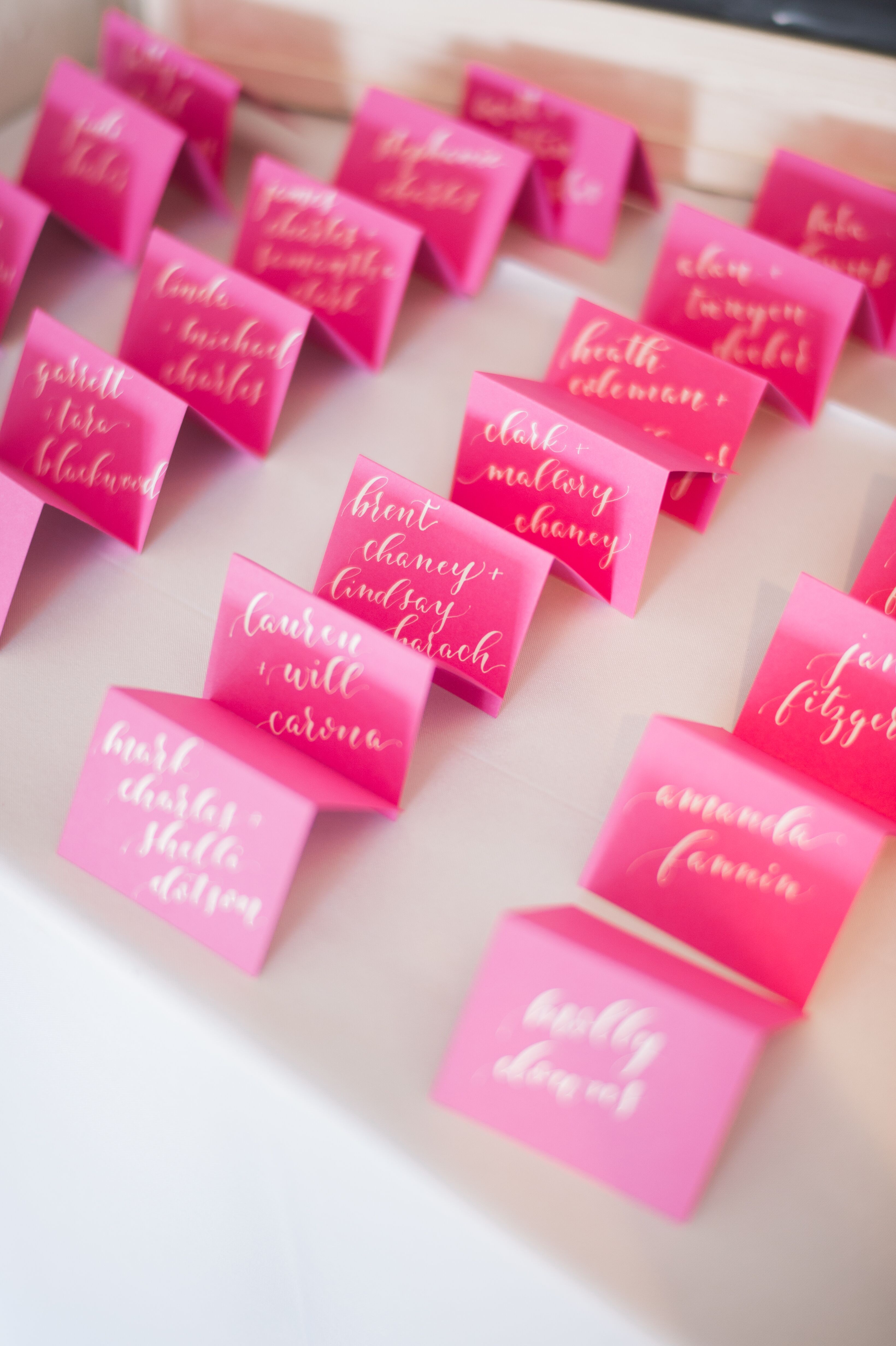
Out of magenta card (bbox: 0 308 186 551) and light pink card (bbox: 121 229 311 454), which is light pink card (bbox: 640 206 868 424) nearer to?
light pink card (bbox: 121 229 311 454)

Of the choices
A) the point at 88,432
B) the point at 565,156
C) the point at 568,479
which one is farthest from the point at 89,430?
the point at 565,156

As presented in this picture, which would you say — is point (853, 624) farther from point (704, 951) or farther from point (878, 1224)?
point (878, 1224)

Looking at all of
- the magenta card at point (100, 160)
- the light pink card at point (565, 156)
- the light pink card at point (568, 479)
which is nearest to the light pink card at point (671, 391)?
the light pink card at point (568, 479)

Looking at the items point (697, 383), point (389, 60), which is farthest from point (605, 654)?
point (389, 60)

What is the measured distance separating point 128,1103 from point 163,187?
3.11 ft

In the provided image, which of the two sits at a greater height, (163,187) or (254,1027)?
(163,187)

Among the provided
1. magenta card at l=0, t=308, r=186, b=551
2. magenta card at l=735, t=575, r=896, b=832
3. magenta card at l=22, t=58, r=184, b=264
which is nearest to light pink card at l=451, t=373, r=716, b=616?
magenta card at l=735, t=575, r=896, b=832

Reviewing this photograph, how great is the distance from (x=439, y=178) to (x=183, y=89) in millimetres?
350

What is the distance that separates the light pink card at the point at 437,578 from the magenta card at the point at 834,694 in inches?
7.7

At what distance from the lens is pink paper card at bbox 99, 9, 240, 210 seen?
1.22 m

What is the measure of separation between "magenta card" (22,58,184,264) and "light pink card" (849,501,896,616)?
837 millimetres

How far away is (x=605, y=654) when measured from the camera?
896 mm

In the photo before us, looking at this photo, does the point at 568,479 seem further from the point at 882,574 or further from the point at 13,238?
the point at 13,238

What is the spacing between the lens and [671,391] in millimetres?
979
